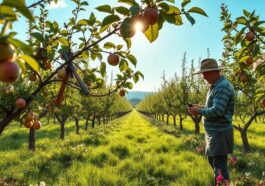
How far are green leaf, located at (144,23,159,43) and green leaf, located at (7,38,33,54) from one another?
0.91 m

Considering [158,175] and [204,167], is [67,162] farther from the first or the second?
[204,167]

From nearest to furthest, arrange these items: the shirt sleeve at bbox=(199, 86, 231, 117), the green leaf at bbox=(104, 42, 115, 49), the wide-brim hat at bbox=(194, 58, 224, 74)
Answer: the green leaf at bbox=(104, 42, 115, 49), the shirt sleeve at bbox=(199, 86, 231, 117), the wide-brim hat at bbox=(194, 58, 224, 74)

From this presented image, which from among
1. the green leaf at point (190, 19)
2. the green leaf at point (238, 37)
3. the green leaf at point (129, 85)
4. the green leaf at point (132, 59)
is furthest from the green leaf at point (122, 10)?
the green leaf at point (238, 37)

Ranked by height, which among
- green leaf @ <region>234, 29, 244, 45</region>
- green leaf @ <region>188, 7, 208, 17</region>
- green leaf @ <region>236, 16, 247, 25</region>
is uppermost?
green leaf @ <region>236, 16, 247, 25</region>

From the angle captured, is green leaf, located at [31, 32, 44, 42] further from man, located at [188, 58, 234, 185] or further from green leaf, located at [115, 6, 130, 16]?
man, located at [188, 58, 234, 185]

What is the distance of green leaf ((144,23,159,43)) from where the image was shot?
1.54 meters

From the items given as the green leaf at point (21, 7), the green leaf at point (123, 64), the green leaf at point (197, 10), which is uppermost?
the green leaf at point (197, 10)

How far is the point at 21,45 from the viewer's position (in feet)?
2.35

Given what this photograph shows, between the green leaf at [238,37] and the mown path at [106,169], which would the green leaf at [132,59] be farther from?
the mown path at [106,169]

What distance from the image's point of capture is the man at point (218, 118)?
3879mm

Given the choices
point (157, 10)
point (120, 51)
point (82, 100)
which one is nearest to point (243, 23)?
point (120, 51)

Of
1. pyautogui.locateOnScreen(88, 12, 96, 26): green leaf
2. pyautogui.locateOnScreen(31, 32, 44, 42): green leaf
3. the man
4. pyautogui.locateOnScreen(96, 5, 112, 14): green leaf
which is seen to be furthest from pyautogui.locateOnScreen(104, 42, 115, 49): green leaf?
the man

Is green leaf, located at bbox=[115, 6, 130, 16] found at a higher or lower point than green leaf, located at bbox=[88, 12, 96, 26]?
lower

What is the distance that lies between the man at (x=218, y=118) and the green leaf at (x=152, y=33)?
8.01ft
